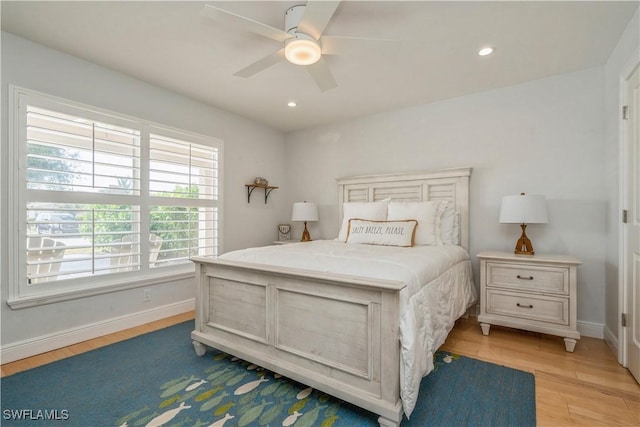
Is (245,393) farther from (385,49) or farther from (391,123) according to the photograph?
(391,123)

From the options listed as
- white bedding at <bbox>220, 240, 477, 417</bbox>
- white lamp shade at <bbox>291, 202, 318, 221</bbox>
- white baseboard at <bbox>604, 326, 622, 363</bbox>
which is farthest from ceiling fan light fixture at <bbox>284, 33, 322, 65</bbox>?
white baseboard at <bbox>604, 326, 622, 363</bbox>

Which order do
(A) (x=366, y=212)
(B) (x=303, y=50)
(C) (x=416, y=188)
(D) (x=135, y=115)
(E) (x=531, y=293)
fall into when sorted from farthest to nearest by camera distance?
(C) (x=416, y=188) → (A) (x=366, y=212) → (D) (x=135, y=115) → (E) (x=531, y=293) → (B) (x=303, y=50)

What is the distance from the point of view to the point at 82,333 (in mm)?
2611

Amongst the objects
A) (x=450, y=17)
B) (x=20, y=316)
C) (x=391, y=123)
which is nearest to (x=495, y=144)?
(x=391, y=123)

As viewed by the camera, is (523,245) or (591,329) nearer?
(591,329)

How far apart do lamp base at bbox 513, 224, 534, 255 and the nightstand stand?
19 cm

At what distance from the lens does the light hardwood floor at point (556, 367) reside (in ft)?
5.40

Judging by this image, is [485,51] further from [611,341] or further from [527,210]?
[611,341]

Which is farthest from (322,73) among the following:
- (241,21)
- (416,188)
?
(416,188)

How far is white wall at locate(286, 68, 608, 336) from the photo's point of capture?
2.73 m

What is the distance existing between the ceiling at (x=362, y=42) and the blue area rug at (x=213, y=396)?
227 cm

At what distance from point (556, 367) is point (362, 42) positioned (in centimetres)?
281

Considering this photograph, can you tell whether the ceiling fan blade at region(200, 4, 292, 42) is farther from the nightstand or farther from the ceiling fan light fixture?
the nightstand

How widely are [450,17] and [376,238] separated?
1.92 meters
